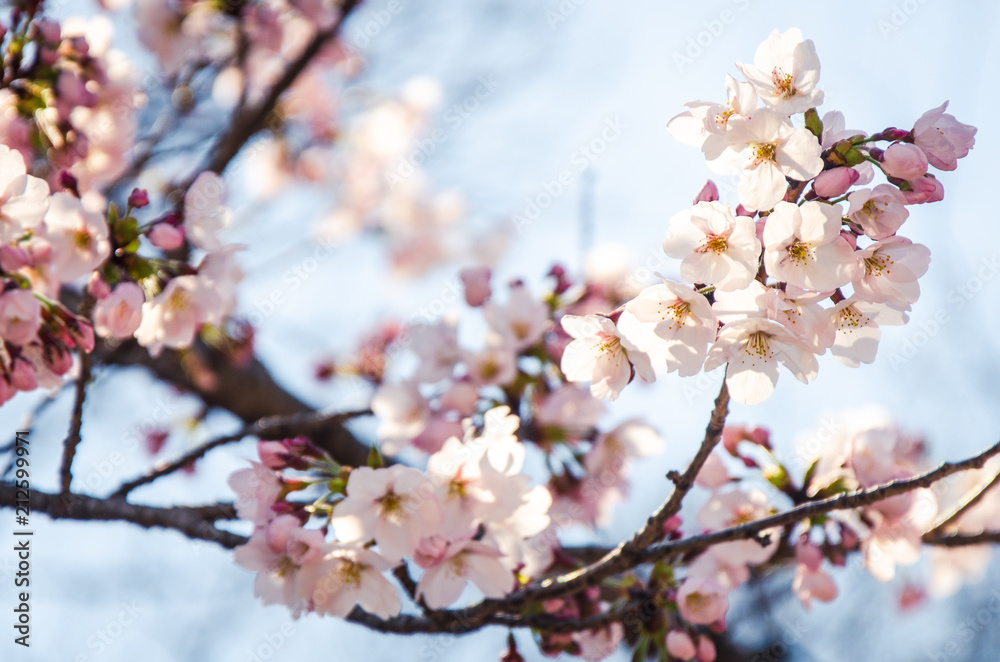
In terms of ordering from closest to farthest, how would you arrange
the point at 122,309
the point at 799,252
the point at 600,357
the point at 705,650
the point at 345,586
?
the point at 799,252
the point at 600,357
the point at 345,586
the point at 122,309
the point at 705,650

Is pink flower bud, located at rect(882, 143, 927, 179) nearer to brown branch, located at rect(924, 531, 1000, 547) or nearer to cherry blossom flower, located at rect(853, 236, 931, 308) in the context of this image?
cherry blossom flower, located at rect(853, 236, 931, 308)

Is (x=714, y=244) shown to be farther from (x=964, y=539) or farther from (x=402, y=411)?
(x=402, y=411)

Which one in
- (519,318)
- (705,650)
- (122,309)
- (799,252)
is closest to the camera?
(799,252)

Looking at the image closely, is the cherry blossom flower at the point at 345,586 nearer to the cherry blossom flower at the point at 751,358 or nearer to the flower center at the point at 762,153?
the cherry blossom flower at the point at 751,358

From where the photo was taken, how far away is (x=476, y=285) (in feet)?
7.17

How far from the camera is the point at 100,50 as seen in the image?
210 centimetres

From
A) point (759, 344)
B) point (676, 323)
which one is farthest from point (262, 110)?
point (759, 344)

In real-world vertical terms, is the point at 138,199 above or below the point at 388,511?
above

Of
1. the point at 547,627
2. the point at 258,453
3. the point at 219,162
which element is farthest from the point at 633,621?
the point at 219,162

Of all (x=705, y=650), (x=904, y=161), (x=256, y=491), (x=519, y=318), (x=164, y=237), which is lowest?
(x=705, y=650)

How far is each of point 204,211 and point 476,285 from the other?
806 mm

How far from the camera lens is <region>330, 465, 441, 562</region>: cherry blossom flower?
4.34ft

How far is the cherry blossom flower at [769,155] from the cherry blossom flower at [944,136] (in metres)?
0.17

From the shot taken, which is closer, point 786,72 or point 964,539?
point 786,72
